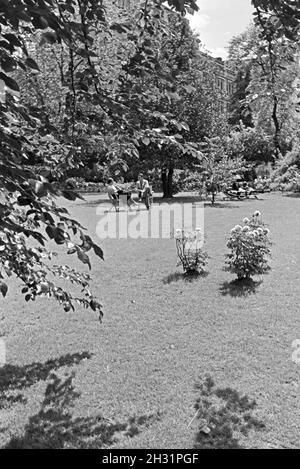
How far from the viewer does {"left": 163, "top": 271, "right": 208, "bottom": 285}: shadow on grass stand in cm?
781

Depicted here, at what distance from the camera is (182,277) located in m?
8.00

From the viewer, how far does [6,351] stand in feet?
17.3

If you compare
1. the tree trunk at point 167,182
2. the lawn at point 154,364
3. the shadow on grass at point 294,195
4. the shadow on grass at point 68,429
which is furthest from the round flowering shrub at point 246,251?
the shadow on grass at point 294,195

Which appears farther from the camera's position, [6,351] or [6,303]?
[6,303]

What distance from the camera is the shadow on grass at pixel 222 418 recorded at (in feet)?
10.9

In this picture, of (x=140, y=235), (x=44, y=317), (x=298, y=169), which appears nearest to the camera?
(x=44, y=317)

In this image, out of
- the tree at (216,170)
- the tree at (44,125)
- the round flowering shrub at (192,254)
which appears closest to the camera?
the tree at (44,125)

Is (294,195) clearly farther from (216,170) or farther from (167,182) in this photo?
(167,182)

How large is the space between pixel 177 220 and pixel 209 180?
21.5 feet

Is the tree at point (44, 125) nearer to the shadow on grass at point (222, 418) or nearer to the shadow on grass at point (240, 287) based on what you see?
the shadow on grass at point (222, 418)

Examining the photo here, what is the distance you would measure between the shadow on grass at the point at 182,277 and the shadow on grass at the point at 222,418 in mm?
3640
